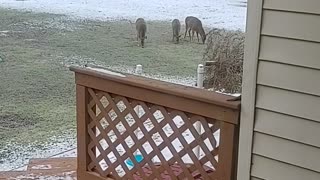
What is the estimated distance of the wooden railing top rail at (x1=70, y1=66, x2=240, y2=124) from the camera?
1.73 metres

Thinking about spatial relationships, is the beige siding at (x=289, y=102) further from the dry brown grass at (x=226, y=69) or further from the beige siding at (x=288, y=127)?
the dry brown grass at (x=226, y=69)

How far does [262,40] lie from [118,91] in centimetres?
73

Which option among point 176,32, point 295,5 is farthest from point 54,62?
point 295,5

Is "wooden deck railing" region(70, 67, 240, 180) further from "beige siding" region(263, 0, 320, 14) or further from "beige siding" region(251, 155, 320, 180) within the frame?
"beige siding" region(263, 0, 320, 14)

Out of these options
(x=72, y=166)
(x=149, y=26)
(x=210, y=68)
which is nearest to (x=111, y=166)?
(x=72, y=166)

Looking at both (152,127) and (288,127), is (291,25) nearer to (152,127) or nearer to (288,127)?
(288,127)

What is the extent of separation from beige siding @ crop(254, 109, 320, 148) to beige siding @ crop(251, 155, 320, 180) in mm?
92

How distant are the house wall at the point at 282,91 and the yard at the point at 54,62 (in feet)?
8.51

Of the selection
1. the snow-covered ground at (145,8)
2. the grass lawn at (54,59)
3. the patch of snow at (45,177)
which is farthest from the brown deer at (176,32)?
the patch of snow at (45,177)

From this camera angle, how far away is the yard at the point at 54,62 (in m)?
4.50

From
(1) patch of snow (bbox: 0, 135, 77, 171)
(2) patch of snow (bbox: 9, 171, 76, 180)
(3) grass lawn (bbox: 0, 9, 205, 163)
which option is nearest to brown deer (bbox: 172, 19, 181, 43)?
(3) grass lawn (bbox: 0, 9, 205, 163)

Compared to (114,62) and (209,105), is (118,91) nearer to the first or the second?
(209,105)

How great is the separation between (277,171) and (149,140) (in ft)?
1.96

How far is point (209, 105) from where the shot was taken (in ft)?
5.76
